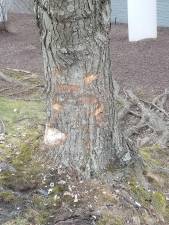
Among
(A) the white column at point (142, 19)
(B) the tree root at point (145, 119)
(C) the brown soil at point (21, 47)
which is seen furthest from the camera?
(A) the white column at point (142, 19)

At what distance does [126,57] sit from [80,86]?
25.1 feet

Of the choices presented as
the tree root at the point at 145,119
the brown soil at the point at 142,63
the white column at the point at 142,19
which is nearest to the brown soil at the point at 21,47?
the brown soil at the point at 142,63

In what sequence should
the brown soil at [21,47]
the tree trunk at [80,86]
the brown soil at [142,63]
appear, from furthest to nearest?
the brown soil at [21,47]
the brown soil at [142,63]
the tree trunk at [80,86]

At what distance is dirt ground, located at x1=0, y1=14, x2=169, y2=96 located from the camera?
937 centimetres

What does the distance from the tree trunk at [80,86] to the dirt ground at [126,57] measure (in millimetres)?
4918

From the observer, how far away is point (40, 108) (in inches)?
286

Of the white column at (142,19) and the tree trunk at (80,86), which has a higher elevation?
the tree trunk at (80,86)

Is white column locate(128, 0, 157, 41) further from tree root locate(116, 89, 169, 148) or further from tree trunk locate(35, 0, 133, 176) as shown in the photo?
tree trunk locate(35, 0, 133, 176)

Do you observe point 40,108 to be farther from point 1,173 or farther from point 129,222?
point 129,222

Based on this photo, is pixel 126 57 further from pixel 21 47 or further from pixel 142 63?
pixel 21 47

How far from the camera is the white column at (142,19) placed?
41.0ft

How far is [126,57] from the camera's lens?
441 inches

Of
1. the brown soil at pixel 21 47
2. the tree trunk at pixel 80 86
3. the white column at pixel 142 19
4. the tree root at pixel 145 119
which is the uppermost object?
the tree trunk at pixel 80 86

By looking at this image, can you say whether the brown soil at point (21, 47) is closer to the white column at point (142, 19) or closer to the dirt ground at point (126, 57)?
the dirt ground at point (126, 57)
